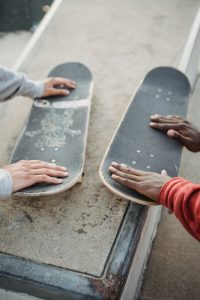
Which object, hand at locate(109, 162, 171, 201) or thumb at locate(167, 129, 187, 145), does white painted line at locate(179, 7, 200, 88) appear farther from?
hand at locate(109, 162, 171, 201)

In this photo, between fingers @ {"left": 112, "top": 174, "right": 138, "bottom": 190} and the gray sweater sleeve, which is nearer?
fingers @ {"left": 112, "top": 174, "right": 138, "bottom": 190}

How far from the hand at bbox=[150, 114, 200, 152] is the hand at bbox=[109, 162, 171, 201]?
0.95 ft

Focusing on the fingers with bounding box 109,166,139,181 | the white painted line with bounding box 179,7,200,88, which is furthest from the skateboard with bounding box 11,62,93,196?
the white painted line with bounding box 179,7,200,88

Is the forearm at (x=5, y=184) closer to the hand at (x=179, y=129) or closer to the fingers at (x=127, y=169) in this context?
the fingers at (x=127, y=169)

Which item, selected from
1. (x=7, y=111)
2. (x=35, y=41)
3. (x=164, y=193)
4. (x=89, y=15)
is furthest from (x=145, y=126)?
(x=89, y=15)

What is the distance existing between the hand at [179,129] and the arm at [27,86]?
62 centimetres

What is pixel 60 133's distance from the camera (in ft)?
7.23

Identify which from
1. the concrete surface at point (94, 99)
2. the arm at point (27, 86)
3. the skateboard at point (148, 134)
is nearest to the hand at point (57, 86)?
the arm at point (27, 86)

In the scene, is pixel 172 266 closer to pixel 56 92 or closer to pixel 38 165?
pixel 38 165

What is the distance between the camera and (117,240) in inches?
69.4

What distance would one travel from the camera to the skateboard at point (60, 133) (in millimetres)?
1951

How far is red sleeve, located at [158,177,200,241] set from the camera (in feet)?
5.10

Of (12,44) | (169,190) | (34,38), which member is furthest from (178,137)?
(12,44)

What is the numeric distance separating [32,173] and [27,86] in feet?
2.34
